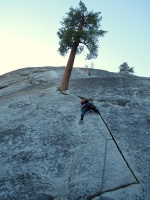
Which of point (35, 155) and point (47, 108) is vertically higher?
point (47, 108)

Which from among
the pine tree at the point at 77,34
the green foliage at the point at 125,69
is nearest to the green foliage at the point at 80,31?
the pine tree at the point at 77,34

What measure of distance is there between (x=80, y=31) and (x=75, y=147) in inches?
528

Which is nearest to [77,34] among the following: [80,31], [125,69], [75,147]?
[80,31]

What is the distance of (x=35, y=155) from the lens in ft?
41.7

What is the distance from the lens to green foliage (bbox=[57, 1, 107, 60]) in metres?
23.2

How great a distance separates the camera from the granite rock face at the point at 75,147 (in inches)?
405

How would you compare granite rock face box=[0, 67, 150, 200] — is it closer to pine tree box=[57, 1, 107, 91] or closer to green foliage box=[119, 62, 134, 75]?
pine tree box=[57, 1, 107, 91]

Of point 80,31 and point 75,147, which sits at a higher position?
point 80,31

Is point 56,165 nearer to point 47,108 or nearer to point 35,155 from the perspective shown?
point 35,155

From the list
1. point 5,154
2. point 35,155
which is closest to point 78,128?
point 35,155

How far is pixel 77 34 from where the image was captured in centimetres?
2308


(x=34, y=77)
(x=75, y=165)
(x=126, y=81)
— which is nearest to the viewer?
(x=75, y=165)

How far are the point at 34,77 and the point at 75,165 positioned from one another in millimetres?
20566

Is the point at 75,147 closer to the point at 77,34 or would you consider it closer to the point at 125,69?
the point at 77,34
